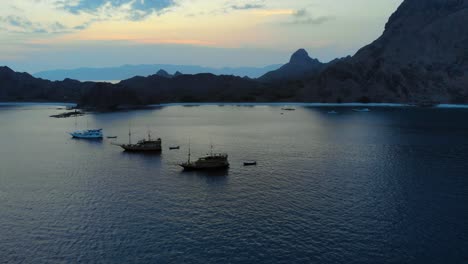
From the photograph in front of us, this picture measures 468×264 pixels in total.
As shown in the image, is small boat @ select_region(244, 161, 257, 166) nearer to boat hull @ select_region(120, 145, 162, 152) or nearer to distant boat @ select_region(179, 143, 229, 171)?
distant boat @ select_region(179, 143, 229, 171)

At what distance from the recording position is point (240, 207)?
237 ft

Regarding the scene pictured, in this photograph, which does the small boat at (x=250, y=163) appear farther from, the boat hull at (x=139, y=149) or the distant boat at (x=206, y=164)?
the boat hull at (x=139, y=149)

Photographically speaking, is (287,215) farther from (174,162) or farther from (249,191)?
(174,162)

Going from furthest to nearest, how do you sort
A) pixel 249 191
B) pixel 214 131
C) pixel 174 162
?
pixel 214 131
pixel 174 162
pixel 249 191

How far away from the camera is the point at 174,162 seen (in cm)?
11469

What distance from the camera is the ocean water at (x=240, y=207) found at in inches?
2146

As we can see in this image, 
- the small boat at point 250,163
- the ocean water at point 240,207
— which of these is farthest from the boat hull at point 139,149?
the small boat at point 250,163

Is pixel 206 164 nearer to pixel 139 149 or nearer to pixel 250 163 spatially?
pixel 250 163

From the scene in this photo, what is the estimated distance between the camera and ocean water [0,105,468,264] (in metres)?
54.5

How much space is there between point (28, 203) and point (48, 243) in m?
21.8

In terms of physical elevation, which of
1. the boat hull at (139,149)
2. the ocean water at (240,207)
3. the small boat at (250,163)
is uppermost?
the boat hull at (139,149)

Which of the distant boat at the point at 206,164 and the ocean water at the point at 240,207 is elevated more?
the distant boat at the point at 206,164

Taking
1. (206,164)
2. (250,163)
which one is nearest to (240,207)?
(206,164)

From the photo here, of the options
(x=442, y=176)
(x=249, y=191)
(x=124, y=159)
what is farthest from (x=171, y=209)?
(x=442, y=176)
